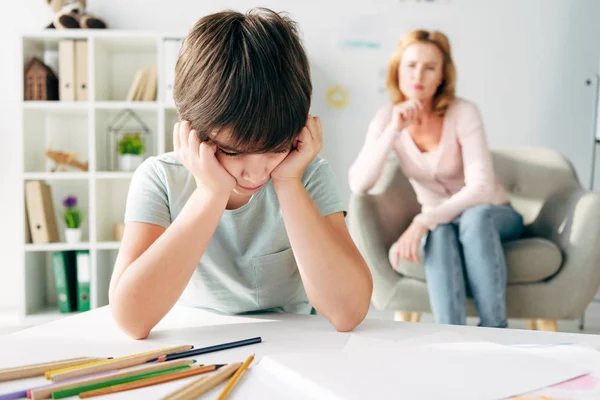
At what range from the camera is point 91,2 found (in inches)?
121

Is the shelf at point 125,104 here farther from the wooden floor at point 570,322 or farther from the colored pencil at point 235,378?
the colored pencil at point 235,378

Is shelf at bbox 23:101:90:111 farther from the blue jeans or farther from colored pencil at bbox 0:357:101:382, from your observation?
colored pencil at bbox 0:357:101:382

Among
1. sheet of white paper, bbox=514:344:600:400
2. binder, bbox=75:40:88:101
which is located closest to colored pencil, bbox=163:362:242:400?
sheet of white paper, bbox=514:344:600:400

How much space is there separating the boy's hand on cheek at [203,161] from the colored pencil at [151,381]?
1.02 feet

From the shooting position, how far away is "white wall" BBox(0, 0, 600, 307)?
10.2 feet

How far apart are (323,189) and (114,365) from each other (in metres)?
0.51

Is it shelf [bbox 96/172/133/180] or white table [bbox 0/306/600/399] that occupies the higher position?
white table [bbox 0/306/600/399]

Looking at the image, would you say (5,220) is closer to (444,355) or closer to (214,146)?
(214,146)

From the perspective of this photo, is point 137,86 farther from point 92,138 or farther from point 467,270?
point 467,270

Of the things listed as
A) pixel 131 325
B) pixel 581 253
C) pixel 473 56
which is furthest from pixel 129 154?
pixel 131 325

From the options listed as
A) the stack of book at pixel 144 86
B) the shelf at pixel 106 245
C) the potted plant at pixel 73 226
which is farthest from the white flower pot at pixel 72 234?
the stack of book at pixel 144 86

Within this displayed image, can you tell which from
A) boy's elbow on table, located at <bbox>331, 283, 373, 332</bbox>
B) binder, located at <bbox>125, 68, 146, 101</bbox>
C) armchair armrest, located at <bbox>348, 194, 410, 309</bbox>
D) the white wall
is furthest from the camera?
the white wall

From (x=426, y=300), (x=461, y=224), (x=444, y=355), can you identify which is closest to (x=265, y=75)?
(x=444, y=355)

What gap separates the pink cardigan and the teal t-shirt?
1.14 metres
